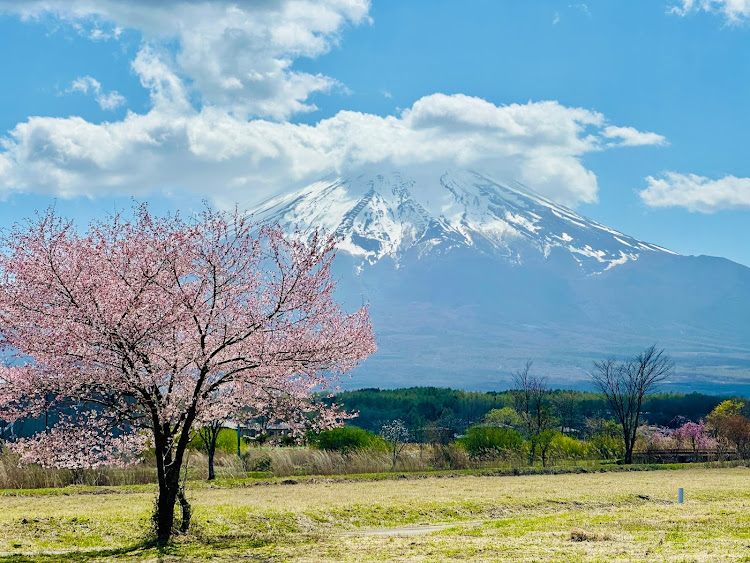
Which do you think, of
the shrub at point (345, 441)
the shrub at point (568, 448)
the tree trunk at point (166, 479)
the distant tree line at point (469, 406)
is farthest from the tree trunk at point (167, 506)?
the distant tree line at point (469, 406)

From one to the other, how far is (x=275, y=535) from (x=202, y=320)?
4827 millimetres

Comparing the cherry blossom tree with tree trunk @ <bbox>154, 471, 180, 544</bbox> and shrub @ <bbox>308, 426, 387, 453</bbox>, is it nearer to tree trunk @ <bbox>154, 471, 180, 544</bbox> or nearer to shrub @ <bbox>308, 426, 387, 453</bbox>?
shrub @ <bbox>308, 426, 387, 453</bbox>

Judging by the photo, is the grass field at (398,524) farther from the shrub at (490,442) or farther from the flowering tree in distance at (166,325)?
the shrub at (490,442)

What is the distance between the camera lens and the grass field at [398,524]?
526 inches

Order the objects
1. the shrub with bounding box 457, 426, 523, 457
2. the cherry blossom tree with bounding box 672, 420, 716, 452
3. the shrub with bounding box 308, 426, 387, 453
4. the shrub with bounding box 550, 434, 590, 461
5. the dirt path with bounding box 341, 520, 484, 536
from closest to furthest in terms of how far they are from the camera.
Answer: the dirt path with bounding box 341, 520, 484, 536
the shrub with bounding box 308, 426, 387, 453
the shrub with bounding box 457, 426, 523, 457
the shrub with bounding box 550, 434, 590, 461
the cherry blossom tree with bounding box 672, 420, 716, 452

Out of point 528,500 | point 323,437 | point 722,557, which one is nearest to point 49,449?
point 722,557

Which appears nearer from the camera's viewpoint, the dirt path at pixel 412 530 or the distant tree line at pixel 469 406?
the dirt path at pixel 412 530

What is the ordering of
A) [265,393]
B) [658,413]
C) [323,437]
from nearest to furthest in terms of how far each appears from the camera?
1. [265,393]
2. [323,437]
3. [658,413]

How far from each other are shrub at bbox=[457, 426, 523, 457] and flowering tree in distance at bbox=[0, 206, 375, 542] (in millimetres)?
27030

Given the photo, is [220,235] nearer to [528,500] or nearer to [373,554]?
[373,554]

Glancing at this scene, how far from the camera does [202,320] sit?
49.3 feet

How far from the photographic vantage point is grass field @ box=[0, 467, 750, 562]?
13.4 m

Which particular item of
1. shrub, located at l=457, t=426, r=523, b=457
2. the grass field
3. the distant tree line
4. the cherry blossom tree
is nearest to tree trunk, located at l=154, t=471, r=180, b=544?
the grass field

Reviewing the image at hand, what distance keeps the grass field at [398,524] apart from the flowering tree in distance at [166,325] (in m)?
1.67
